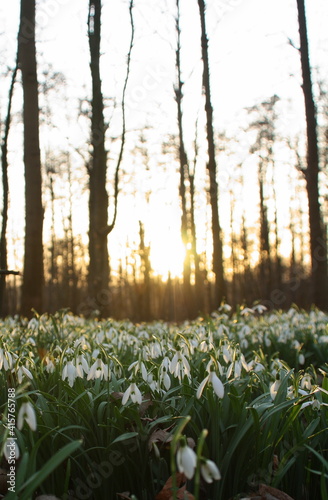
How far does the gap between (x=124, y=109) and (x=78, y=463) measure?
11972 mm

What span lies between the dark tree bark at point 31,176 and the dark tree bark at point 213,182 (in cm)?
515

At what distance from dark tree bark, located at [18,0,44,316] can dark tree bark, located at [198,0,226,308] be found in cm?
515

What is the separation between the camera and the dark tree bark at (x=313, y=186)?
35.8 feet

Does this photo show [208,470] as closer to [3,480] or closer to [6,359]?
[3,480]

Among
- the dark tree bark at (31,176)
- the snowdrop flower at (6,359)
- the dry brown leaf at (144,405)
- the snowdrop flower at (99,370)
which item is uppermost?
the dark tree bark at (31,176)

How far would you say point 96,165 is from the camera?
11812mm

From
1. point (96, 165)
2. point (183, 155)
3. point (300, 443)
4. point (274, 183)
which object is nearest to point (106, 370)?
point (300, 443)

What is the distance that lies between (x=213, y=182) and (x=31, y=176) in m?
5.42

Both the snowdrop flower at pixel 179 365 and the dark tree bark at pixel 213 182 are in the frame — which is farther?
the dark tree bark at pixel 213 182

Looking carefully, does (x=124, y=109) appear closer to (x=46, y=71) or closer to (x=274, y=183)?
(x=46, y=71)

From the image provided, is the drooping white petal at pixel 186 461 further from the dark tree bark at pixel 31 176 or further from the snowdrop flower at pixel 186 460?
the dark tree bark at pixel 31 176

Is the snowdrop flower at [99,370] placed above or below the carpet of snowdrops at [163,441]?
above

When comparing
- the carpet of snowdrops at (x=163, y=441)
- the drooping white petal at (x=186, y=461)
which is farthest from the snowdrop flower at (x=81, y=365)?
the drooping white petal at (x=186, y=461)

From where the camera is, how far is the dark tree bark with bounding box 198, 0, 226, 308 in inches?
467
